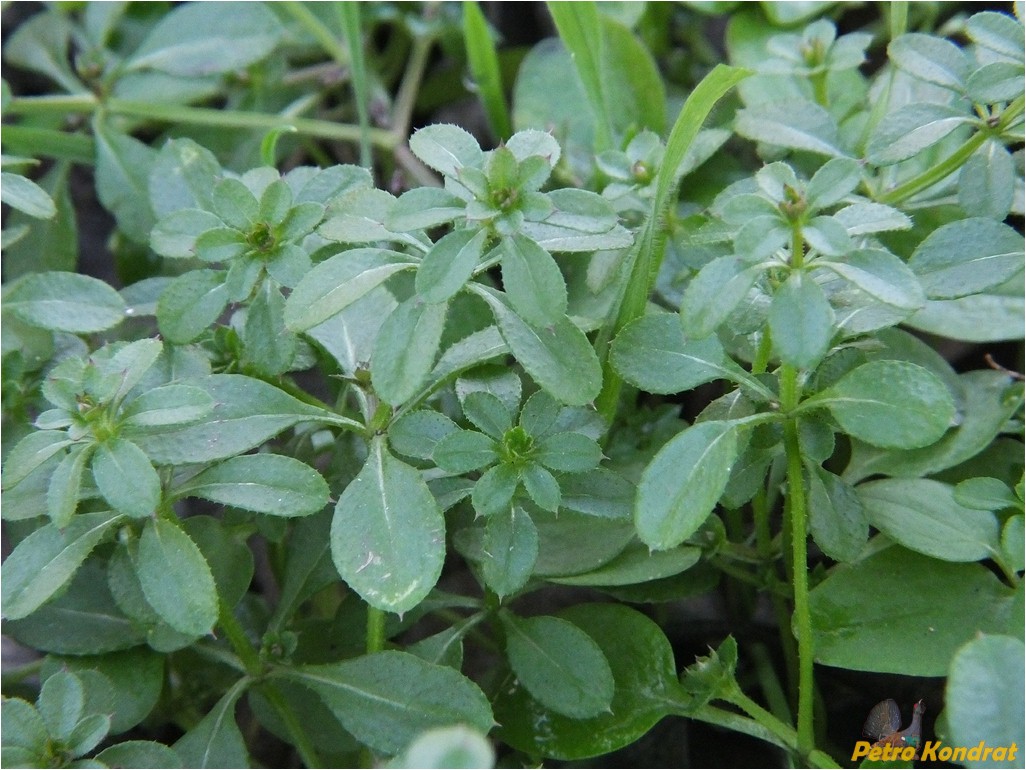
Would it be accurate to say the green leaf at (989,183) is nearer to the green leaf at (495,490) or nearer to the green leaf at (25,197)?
the green leaf at (495,490)

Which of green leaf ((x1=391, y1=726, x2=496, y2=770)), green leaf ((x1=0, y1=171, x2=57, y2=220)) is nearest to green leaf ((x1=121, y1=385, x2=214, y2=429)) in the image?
green leaf ((x1=0, y1=171, x2=57, y2=220))

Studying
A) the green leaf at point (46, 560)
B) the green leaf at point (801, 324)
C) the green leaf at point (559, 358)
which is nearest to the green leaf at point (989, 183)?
the green leaf at point (801, 324)

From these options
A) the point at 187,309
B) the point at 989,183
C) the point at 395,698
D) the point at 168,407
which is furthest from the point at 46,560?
the point at 989,183

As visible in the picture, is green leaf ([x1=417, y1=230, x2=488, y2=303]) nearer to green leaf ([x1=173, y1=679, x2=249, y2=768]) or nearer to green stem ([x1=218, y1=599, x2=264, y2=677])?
green stem ([x1=218, y1=599, x2=264, y2=677])

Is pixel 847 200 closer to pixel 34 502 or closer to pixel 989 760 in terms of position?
pixel 989 760

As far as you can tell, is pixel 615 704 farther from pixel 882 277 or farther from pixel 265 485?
pixel 882 277

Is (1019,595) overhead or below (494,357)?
below

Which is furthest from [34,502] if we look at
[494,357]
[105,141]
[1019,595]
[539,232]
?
[1019,595]
